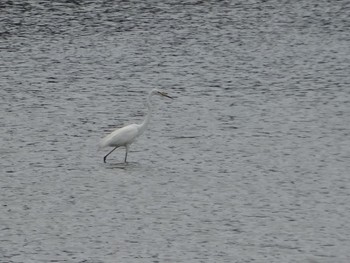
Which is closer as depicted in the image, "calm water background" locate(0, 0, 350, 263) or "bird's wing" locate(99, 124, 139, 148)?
"calm water background" locate(0, 0, 350, 263)

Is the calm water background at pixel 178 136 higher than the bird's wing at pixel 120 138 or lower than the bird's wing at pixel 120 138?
lower

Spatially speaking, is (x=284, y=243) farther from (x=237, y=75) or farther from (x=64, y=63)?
(x=64, y=63)

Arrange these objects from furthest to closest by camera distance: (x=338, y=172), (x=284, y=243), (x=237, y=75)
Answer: (x=237, y=75) → (x=338, y=172) → (x=284, y=243)

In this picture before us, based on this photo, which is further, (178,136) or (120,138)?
(178,136)

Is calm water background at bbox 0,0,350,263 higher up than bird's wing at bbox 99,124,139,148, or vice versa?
bird's wing at bbox 99,124,139,148

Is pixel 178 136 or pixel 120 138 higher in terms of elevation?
pixel 120 138

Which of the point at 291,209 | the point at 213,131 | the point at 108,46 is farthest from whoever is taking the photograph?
the point at 108,46

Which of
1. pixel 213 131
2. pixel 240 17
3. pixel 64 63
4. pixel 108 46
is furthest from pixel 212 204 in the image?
pixel 240 17

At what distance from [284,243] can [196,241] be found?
1.62 metres

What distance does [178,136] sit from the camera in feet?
95.1

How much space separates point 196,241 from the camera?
20578mm

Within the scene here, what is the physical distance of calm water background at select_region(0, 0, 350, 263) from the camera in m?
20.8

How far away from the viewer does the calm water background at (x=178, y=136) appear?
821 inches

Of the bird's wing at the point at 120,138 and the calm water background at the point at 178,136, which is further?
the bird's wing at the point at 120,138
